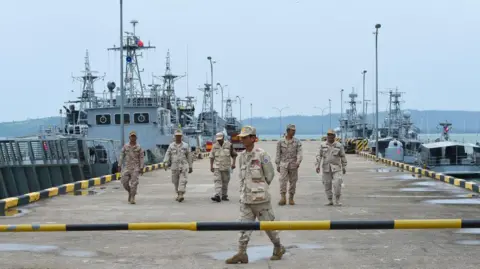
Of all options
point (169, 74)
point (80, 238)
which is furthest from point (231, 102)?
point (80, 238)

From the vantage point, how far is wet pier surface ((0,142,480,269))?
9219 millimetres

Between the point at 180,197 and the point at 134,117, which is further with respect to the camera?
the point at 134,117

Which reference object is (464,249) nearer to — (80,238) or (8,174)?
(80,238)

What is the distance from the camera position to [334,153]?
15.6 m

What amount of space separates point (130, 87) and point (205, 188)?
27.9 metres

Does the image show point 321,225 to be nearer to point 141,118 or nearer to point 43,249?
point 43,249

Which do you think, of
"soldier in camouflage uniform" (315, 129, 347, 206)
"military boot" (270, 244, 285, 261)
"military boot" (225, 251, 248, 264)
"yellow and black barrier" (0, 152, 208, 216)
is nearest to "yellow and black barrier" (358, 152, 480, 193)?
"soldier in camouflage uniform" (315, 129, 347, 206)

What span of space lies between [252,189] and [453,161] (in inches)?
1555

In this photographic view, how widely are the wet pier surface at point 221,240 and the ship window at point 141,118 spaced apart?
27.2 meters

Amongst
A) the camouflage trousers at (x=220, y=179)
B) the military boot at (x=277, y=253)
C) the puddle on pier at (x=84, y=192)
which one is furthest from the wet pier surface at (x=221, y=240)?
the puddle on pier at (x=84, y=192)

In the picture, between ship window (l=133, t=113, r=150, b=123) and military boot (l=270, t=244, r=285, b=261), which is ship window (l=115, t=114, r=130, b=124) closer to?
ship window (l=133, t=113, r=150, b=123)

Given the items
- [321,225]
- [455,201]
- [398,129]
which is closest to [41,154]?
[455,201]

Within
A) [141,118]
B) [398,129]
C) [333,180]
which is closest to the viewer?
[333,180]

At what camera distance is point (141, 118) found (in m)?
45.6
